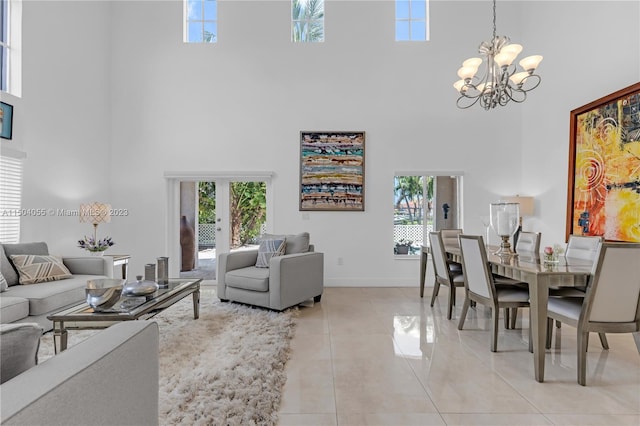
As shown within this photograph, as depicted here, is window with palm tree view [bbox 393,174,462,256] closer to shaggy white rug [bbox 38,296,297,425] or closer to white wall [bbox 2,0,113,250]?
shaggy white rug [bbox 38,296,297,425]

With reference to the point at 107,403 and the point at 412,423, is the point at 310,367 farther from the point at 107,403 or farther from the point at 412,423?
the point at 107,403

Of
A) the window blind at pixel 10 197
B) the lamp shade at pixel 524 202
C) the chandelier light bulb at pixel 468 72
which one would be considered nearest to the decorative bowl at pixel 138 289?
the window blind at pixel 10 197

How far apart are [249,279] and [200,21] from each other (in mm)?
4322

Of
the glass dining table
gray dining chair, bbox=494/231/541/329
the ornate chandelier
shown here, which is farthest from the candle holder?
the ornate chandelier

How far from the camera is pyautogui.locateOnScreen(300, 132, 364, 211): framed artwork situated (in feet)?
17.2

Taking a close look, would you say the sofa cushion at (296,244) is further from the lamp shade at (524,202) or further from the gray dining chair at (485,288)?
the lamp shade at (524,202)

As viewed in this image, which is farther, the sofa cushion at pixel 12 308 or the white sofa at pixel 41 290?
the white sofa at pixel 41 290

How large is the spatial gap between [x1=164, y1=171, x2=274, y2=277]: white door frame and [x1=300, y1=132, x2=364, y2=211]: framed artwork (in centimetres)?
58

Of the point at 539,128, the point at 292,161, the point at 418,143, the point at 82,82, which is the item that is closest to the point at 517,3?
the point at 539,128

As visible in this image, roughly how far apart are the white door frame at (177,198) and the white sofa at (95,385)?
405 centimetres

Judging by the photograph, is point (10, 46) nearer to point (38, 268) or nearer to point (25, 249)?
point (25, 249)

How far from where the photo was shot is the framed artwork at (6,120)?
3.59 metres

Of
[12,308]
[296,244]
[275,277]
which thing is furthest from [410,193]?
[12,308]

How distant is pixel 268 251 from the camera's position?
417 cm
